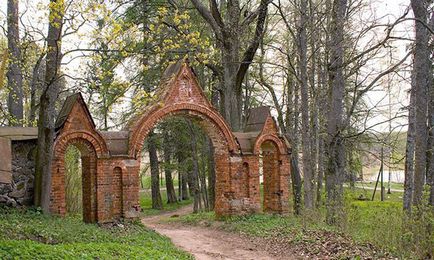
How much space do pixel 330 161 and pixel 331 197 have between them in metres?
1.04

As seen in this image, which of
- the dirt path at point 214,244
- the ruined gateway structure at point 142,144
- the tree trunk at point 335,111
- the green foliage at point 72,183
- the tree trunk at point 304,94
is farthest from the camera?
the green foliage at point 72,183

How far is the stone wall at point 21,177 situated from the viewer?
11.8 meters

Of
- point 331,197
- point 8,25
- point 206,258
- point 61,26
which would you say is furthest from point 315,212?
point 8,25

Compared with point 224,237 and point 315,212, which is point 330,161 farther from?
point 224,237

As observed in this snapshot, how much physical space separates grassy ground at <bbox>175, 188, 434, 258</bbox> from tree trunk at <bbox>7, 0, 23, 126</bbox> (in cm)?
822

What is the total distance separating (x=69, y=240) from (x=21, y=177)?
3632 millimetres

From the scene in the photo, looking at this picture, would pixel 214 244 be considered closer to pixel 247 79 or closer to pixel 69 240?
pixel 69 240

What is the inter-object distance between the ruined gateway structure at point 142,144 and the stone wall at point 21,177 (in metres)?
0.63

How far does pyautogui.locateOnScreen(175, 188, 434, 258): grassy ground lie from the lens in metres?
8.07

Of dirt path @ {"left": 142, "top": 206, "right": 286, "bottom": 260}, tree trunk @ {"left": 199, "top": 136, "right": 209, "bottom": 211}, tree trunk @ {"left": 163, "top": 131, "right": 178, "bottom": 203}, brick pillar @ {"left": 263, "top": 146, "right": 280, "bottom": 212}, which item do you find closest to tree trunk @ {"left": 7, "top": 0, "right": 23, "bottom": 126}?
dirt path @ {"left": 142, "top": 206, "right": 286, "bottom": 260}

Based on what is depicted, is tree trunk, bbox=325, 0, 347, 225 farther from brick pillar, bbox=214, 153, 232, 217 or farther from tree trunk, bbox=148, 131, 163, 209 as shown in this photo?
tree trunk, bbox=148, 131, 163, 209

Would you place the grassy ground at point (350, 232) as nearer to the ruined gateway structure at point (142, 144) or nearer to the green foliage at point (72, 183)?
the ruined gateway structure at point (142, 144)

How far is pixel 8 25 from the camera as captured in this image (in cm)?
1366

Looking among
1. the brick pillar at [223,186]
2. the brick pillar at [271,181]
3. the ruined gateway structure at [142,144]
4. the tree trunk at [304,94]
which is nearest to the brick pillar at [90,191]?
the ruined gateway structure at [142,144]
